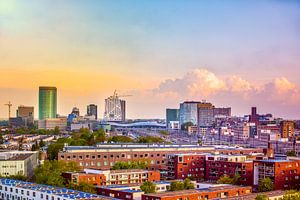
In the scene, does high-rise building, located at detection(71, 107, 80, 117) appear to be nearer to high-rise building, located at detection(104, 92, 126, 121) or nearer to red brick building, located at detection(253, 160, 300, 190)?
high-rise building, located at detection(104, 92, 126, 121)

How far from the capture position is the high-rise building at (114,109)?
48812mm

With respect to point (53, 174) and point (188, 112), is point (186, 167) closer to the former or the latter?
point (53, 174)

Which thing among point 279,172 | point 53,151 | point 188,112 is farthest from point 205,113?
point 279,172

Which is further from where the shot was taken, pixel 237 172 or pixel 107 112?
pixel 107 112

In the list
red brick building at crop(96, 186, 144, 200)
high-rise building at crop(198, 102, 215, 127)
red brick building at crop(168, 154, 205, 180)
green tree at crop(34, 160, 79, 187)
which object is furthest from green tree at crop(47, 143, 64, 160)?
high-rise building at crop(198, 102, 215, 127)

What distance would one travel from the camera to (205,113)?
3622 cm

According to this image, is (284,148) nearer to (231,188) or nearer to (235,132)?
(235,132)

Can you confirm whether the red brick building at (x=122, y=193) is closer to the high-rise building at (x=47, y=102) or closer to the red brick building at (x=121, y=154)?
the red brick building at (x=121, y=154)

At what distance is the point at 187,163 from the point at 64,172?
299 centimetres

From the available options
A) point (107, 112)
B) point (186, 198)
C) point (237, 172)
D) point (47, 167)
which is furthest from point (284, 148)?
point (107, 112)

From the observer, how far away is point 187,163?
11.3 m

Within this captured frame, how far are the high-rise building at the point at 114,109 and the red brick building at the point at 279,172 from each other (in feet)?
129

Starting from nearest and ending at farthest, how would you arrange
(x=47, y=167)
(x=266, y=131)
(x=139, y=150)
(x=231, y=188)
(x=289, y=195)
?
(x=289, y=195) → (x=231, y=188) → (x=47, y=167) → (x=139, y=150) → (x=266, y=131)

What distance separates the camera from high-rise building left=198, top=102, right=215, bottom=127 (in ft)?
117
